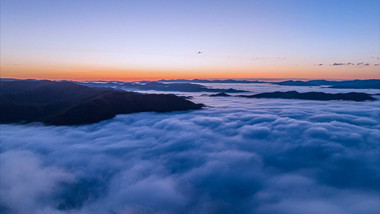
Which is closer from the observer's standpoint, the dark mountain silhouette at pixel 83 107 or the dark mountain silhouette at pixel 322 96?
the dark mountain silhouette at pixel 83 107

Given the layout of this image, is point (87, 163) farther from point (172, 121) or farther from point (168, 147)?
point (172, 121)

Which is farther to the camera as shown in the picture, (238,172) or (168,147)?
(168,147)

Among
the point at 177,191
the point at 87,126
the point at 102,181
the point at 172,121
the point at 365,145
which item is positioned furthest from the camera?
the point at 172,121

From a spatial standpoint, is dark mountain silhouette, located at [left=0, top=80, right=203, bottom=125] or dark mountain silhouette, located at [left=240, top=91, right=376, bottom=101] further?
dark mountain silhouette, located at [left=240, top=91, right=376, bottom=101]

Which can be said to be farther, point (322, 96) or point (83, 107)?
point (322, 96)

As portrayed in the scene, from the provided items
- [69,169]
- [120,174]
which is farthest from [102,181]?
[69,169]

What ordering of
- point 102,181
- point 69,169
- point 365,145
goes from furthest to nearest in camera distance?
1. point 365,145
2. point 69,169
3. point 102,181

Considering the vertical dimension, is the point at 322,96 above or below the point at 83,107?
above

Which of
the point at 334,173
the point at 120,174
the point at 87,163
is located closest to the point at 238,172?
the point at 334,173

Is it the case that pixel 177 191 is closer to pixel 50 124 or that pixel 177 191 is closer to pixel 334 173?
pixel 334 173
